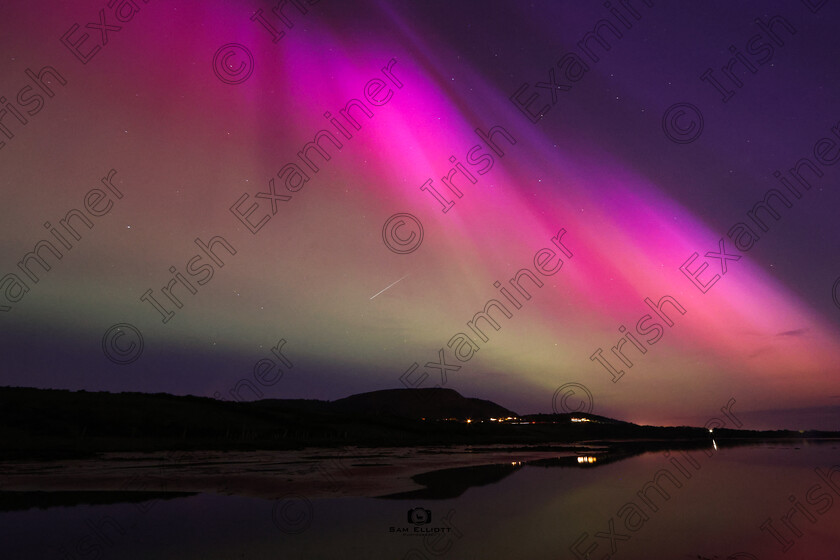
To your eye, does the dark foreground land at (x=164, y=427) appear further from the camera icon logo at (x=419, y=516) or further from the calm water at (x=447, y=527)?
the camera icon logo at (x=419, y=516)

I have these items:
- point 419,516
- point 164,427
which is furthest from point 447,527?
point 164,427

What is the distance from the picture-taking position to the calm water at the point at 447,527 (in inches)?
Result: 577

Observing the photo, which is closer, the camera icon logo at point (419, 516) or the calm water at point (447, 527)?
the calm water at point (447, 527)

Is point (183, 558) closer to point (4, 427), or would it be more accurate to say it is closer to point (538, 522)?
point (538, 522)

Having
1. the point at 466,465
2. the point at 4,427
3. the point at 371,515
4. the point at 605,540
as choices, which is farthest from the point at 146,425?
the point at 605,540

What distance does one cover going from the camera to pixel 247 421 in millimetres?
73812

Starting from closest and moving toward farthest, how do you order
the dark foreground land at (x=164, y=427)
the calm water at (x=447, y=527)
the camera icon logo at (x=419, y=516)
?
the calm water at (x=447, y=527) < the camera icon logo at (x=419, y=516) < the dark foreground land at (x=164, y=427)

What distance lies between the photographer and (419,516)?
1894 cm

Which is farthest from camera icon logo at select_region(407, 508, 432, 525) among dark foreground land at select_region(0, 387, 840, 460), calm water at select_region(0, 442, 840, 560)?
dark foreground land at select_region(0, 387, 840, 460)

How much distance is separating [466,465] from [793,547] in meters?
23.7

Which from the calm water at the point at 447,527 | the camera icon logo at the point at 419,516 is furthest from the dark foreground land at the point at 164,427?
the camera icon logo at the point at 419,516

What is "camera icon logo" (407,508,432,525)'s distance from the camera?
18.2 m

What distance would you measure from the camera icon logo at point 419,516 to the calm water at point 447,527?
91 mm

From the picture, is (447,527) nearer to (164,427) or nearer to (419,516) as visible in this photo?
(419,516)
